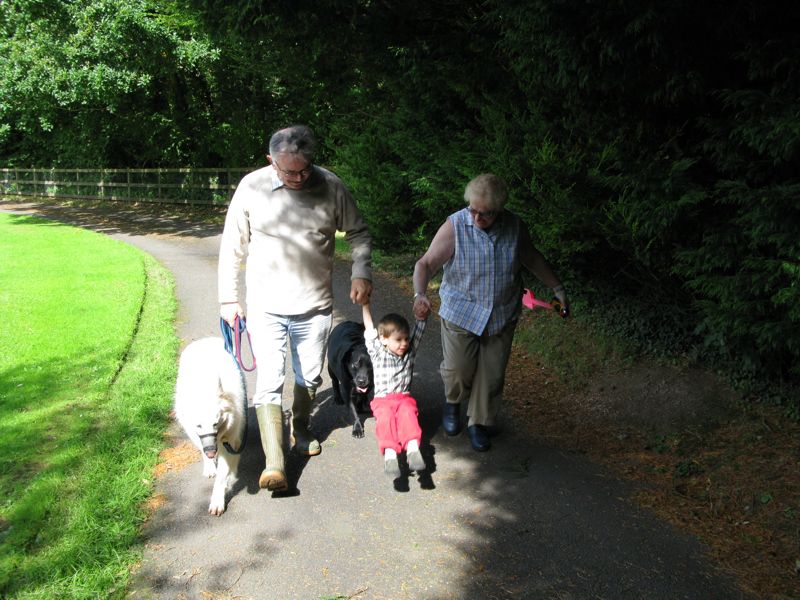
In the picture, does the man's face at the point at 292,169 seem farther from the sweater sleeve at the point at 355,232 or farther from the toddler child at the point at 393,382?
the toddler child at the point at 393,382

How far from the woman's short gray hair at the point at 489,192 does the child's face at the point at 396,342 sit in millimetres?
1041

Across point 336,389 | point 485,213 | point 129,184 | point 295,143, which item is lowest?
point 129,184

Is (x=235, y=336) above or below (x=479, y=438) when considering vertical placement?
above

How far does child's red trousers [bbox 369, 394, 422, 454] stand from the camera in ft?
14.0

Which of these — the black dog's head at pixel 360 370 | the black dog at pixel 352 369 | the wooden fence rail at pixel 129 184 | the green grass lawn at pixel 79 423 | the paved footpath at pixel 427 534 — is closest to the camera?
the paved footpath at pixel 427 534

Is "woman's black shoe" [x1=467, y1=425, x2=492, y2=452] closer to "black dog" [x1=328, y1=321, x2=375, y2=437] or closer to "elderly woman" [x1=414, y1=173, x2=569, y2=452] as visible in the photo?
"elderly woman" [x1=414, y1=173, x2=569, y2=452]

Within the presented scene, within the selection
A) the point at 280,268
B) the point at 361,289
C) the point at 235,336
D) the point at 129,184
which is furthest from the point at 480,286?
the point at 129,184

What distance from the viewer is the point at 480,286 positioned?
185 inches

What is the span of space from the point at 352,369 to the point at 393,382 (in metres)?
0.59

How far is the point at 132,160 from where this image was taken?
3238 cm

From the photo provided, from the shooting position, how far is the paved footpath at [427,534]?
11.2 ft

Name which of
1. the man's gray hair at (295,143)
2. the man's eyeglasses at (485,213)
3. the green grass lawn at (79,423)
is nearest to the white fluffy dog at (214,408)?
the green grass lawn at (79,423)

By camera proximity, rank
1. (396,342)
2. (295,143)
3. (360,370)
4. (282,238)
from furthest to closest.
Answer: (360,370), (396,342), (282,238), (295,143)

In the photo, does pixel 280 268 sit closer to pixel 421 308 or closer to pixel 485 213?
pixel 421 308
